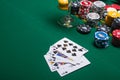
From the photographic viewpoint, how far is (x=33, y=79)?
1575 millimetres

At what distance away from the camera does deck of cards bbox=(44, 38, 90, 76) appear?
1657mm

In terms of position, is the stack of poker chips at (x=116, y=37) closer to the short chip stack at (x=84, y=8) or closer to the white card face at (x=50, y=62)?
the short chip stack at (x=84, y=8)

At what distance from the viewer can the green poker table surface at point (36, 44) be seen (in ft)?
5.33

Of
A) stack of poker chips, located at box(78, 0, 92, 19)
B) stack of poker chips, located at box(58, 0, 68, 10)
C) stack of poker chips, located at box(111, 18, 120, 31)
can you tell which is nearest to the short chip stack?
stack of poker chips, located at box(78, 0, 92, 19)

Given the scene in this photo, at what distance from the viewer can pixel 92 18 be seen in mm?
2084

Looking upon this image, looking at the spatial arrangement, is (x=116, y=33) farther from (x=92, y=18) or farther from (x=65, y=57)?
(x=65, y=57)

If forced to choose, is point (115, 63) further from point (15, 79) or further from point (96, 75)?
point (15, 79)

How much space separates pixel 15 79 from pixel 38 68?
198 millimetres

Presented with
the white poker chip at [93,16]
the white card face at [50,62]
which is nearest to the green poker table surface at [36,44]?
the white card face at [50,62]

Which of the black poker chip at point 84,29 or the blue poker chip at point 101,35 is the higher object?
the blue poker chip at point 101,35

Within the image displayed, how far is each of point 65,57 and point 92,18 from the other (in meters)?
0.57

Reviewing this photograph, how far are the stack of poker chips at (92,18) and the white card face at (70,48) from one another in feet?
1.10

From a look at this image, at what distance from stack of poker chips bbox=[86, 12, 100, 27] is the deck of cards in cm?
34

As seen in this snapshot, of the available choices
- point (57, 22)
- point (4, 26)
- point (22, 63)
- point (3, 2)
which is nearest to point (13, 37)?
point (4, 26)
